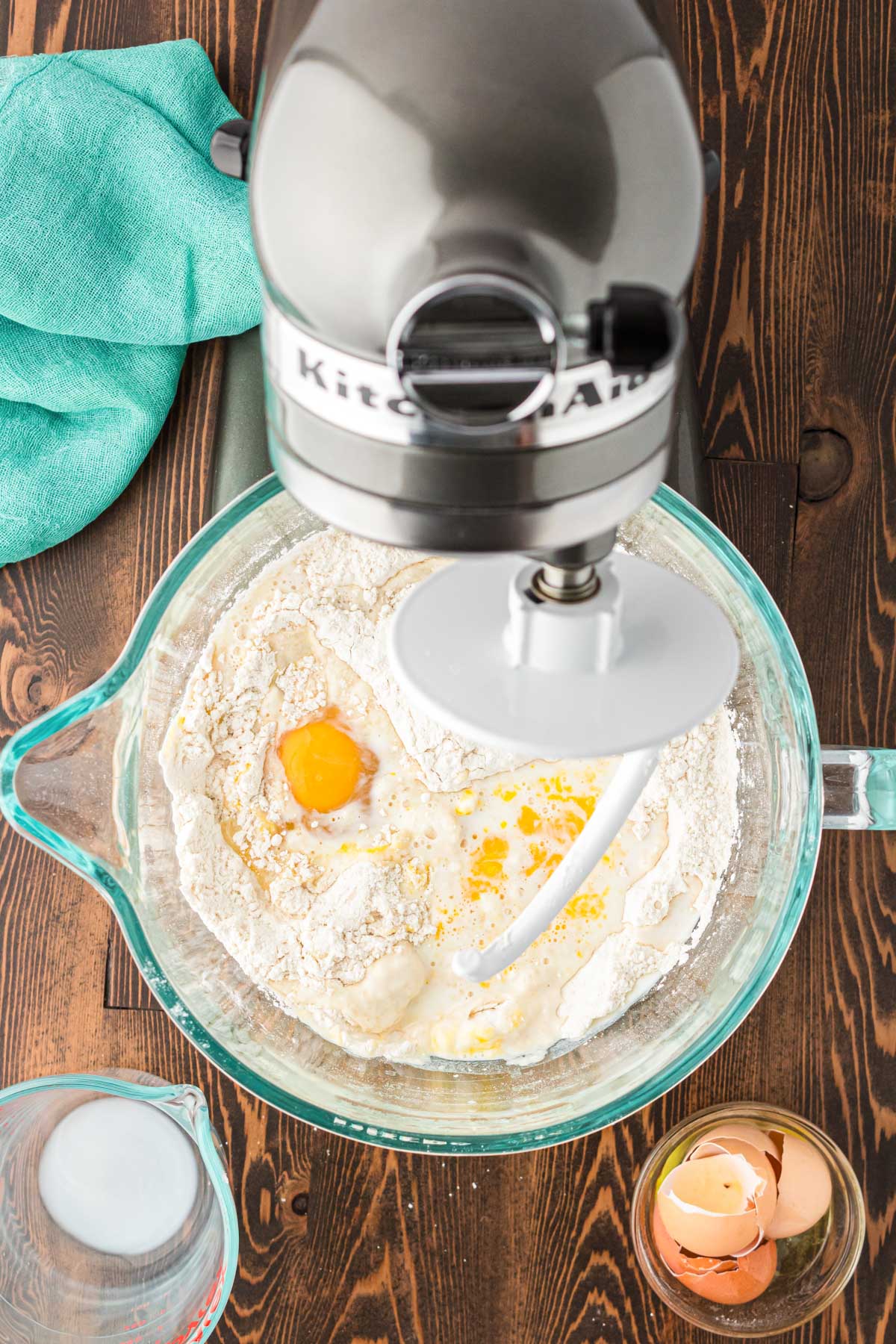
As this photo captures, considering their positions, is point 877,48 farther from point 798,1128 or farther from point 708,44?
point 798,1128

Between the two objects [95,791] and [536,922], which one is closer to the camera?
[536,922]

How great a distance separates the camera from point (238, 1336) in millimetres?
1027

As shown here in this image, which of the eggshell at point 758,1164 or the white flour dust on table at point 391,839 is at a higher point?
the white flour dust on table at point 391,839

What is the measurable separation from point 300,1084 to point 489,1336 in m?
0.34

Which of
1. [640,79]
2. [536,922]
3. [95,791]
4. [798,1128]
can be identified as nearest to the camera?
[640,79]

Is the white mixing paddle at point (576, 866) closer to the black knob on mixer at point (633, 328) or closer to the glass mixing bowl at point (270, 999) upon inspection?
the black knob on mixer at point (633, 328)

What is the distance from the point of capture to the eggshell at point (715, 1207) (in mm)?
929

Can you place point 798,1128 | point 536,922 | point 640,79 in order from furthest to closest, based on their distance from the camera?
point 798,1128 < point 536,922 < point 640,79

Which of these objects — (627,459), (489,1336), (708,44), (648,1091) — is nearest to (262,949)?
(648,1091)

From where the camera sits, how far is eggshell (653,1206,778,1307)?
955 mm

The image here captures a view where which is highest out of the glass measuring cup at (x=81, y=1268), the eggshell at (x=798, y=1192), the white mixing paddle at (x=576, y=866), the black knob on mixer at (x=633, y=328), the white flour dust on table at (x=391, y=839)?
the black knob on mixer at (x=633, y=328)

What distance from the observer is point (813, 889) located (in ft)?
3.34

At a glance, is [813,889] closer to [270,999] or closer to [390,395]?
[270,999]

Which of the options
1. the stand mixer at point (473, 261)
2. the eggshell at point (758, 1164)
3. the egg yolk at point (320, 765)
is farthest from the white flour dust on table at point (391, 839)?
the stand mixer at point (473, 261)
